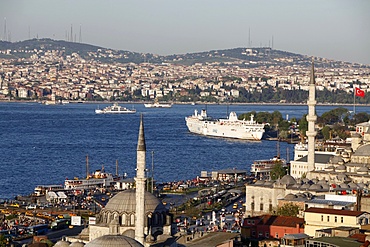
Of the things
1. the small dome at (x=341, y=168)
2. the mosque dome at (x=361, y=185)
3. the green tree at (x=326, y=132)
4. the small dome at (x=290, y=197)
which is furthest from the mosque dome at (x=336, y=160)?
the green tree at (x=326, y=132)

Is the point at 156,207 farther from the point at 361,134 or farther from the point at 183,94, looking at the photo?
the point at 183,94

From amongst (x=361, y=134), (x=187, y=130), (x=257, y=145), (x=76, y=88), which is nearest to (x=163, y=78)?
(x=76, y=88)

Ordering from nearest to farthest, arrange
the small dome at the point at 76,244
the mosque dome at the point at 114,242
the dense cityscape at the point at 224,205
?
the mosque dome at the point at 114,242, the small dome at the point at 76,244, the dense cityscape at the point at 224,205

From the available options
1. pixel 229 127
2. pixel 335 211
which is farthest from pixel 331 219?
pixel 229 127

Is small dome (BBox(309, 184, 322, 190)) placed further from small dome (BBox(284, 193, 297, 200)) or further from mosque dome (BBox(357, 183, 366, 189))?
small dome (BBox(284, 193, 297, 200))

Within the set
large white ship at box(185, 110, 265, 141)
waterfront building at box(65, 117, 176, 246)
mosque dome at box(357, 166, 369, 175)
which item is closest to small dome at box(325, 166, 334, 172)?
mosque dome at box(357, 166, 369, 175)

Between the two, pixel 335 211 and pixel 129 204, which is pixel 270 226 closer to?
pixel 335 211

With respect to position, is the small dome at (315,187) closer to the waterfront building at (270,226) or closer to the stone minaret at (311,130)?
the waterfront building at (270,226)
